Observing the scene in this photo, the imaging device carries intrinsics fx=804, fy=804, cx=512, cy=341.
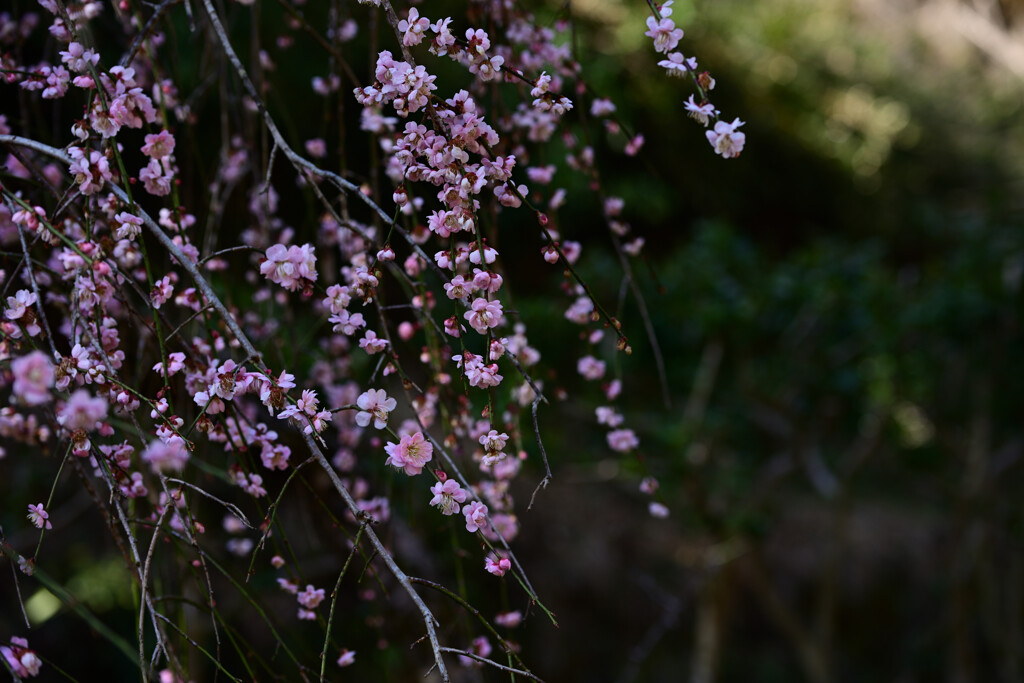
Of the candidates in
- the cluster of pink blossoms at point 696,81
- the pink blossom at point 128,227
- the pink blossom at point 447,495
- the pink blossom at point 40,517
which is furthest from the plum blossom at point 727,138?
the pink blossom at point 40,517

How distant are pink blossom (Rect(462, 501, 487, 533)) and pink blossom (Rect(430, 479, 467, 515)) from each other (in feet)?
0.05

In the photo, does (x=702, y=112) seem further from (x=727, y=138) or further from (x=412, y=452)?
(x=412, y=452)

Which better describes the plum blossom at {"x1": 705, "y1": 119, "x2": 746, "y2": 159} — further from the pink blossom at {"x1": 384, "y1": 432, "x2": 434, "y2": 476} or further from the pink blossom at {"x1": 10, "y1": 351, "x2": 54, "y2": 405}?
the pink blossom at {"x1": 10, "y1": 351, "x2": 54, "y2": 405}

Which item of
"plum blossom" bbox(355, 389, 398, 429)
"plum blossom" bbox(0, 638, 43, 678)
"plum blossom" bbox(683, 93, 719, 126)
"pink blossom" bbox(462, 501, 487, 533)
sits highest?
"plum blossom" bbox(683, 93, 719, 126)

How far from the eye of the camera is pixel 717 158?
2.89m

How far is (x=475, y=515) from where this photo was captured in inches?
22.2

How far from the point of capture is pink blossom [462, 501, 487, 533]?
57 cm

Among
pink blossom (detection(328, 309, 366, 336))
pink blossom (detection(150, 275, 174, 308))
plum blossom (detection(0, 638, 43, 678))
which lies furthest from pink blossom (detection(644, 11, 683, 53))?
plum blossom (detection(0, 638, 43, 678))

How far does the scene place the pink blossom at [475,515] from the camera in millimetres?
566

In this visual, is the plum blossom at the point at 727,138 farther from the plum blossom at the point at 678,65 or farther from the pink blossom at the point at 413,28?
the pink blossom at the point at 413,28

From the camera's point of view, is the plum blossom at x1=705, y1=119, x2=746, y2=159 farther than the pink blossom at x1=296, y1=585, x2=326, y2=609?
No

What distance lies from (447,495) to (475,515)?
24mm

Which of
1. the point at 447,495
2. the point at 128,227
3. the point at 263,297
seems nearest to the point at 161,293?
the point at 128,227

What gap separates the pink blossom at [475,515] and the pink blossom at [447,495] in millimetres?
15
